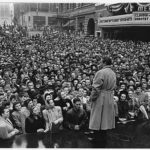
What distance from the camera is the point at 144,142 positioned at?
496cm

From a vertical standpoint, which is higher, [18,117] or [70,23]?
[70,23]

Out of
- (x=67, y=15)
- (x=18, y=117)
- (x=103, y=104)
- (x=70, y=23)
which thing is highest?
(x=67, y=15)

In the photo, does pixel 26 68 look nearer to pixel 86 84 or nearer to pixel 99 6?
pixel 86 84

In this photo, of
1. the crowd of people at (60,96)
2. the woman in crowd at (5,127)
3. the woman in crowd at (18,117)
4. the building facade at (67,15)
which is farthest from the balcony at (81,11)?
the woman in crowd at (5,127)

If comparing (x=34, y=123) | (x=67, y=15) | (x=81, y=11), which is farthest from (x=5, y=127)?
(x=67, y=15)

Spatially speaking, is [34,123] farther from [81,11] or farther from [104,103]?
[81,11]

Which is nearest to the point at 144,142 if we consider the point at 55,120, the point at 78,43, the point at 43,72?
the point at 55,120

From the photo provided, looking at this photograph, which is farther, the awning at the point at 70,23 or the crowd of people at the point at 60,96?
the awning at the point at 70,23

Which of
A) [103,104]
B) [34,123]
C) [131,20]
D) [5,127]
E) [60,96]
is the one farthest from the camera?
[131,20]

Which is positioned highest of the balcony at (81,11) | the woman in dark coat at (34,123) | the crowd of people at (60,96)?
the balcony at (81,11)

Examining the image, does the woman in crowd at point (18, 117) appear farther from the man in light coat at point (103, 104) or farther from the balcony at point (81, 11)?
the balcony at point (81, 11)

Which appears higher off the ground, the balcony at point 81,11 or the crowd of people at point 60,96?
the balcony at point 81,11

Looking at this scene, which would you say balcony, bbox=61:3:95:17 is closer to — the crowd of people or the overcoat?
the crowd of people

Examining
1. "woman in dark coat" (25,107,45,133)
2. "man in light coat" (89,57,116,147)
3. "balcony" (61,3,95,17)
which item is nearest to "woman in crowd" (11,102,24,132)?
"woman in dark coat" (25,107,45,133)
